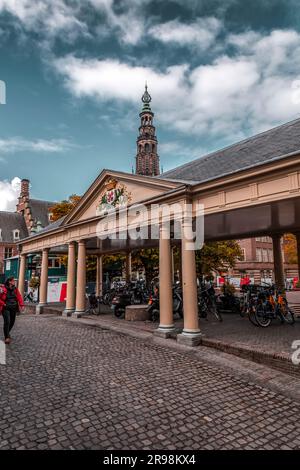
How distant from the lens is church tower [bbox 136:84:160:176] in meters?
75.9

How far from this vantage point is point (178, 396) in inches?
177

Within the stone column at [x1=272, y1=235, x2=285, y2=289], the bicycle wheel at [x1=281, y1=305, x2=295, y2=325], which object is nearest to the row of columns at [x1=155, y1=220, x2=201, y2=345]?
the bicycle wheel at [x1=281, y1=305, x2=295, y2=325]

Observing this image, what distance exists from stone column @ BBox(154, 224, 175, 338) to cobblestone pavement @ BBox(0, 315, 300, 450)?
1.58 meters

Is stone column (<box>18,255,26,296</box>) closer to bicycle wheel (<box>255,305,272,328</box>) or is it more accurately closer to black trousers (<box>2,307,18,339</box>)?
black trousers (<box>2,307,18,339</box>)

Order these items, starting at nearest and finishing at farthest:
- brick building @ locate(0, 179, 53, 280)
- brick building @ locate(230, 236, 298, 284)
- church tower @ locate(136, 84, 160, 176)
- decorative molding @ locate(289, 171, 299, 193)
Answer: decorative molding @ locate(289, 171, 299, 193)
brick building @ locate(0, 179, 53, 280)
brick building @ locate(230, 236, 298, 284)
church tower @ locate(136, 84, 160, 176)

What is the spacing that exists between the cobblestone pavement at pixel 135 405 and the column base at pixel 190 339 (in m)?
0.69

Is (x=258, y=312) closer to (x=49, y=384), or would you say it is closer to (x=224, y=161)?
(x=224, y=161)

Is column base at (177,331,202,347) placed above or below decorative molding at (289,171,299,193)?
below

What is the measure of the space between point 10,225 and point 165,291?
44745 mm

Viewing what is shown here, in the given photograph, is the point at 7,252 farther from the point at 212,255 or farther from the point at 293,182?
the point at 293,182

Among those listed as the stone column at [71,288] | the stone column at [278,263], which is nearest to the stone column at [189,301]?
the stone column at [278,263]

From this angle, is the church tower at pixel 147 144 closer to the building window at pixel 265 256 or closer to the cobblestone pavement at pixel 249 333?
the building window at pixel 265 256

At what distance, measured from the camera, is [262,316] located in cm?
906

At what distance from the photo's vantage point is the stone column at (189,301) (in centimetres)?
744
